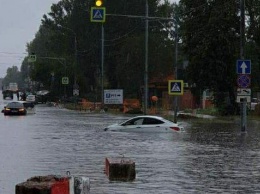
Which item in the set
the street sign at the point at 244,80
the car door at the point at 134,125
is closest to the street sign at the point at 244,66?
the street sign at the point at 244,80

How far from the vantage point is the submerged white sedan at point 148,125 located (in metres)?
34.5

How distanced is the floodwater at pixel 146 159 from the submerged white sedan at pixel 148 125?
812 millimetres

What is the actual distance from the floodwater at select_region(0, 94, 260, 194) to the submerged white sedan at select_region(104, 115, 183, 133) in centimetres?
81

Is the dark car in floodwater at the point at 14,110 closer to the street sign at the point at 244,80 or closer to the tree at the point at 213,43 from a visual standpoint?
the tree at the point at 213,43

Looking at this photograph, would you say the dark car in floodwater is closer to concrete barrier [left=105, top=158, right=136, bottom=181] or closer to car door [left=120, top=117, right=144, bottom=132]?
car door [left=120, top=117, right=144, bottom=132]

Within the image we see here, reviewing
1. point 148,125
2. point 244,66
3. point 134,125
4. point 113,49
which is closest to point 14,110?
point 134,125

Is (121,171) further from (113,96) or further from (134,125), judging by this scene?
(113,96)

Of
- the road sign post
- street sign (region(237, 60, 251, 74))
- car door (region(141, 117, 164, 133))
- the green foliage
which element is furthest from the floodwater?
the green foliage

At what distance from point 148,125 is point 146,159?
13.5 m

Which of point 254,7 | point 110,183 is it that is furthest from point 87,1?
point 110,183

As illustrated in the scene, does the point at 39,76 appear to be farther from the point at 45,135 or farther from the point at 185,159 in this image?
the point at 185,159

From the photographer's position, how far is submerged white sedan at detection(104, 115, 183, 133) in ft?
113

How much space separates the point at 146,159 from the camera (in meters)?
21.1

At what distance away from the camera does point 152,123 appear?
3469 cm
